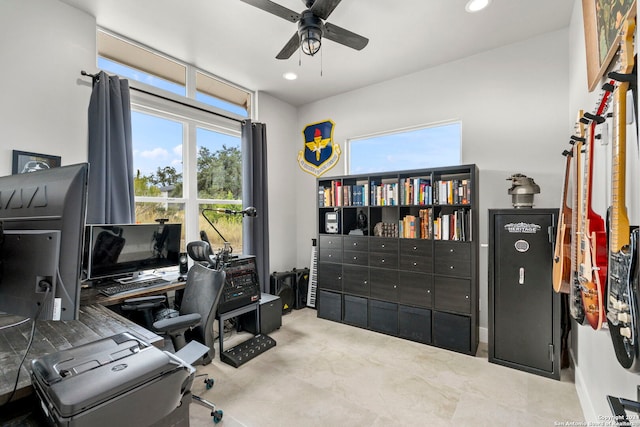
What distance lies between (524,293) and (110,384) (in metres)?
2.85

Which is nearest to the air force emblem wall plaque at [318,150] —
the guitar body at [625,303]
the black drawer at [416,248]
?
the black drawer at [416,248]

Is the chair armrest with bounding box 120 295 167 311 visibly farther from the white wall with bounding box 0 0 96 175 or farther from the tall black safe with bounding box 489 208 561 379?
the tall black safe with bounding box 489 208 561 379

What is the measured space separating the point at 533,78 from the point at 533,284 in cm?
194

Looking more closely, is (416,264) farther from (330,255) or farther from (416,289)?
(330,255)

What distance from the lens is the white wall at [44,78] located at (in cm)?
213

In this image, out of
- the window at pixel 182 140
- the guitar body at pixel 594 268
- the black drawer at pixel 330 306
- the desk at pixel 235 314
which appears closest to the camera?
the guitar body at pixel 594 268

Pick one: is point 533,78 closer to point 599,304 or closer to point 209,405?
point 599,304

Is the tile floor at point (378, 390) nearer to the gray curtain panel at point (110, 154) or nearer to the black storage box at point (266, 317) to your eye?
the black storage box at point (266, 317)

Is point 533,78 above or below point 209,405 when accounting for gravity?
above

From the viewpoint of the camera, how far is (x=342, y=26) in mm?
2664

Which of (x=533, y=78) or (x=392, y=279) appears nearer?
(x=533, y=78)

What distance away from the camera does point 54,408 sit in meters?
0.74

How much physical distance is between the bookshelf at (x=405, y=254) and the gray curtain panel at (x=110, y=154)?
6.93 feet

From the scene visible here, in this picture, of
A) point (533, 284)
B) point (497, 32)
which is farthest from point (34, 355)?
point (497, 32)
